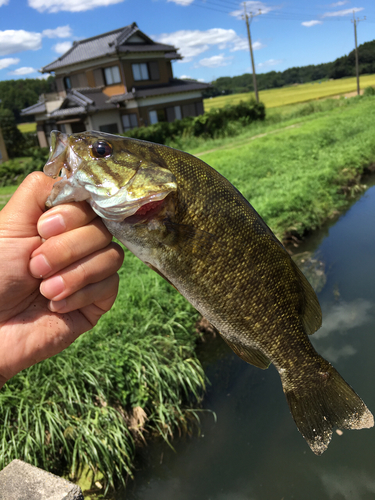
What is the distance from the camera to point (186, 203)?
1.74 m

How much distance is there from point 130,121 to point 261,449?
3181cm

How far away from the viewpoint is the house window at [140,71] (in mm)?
33344

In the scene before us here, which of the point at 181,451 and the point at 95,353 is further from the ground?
the point at 95,353

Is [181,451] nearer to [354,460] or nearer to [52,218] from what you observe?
[354,460]

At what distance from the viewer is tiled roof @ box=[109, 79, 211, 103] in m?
32.2

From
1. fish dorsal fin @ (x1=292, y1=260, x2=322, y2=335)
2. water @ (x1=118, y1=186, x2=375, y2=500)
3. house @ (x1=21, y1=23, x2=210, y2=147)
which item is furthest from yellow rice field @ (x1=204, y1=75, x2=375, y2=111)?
fish dorsal fin @ (x1=292, y1=260, x2=322, y2=335)

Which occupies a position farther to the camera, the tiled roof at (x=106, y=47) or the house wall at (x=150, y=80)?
the house wall at (x=150, y=80)

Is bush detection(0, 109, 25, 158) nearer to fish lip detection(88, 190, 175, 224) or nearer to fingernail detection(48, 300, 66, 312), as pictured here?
fingernail detection(48, 300, 66, 312)

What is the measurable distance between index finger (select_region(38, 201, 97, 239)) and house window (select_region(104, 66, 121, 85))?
34.7 metres

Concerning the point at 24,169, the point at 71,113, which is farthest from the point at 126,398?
the point at 71,113

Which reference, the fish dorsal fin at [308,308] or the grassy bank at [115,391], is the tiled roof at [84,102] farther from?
the fish dorsal fin at [308,308]

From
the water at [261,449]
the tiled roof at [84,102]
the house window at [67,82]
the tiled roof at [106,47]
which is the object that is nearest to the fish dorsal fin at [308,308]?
the water at [261,449]

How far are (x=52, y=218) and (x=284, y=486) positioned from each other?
451 cm

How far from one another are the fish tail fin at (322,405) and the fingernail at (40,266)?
1274 millimetres
